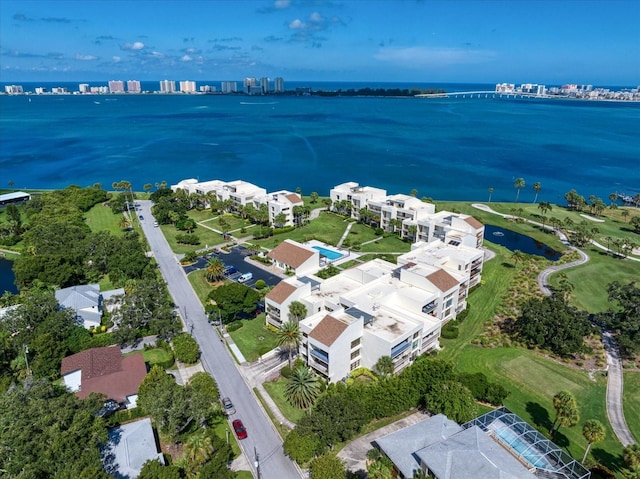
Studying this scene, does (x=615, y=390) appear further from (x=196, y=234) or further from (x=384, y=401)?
(x=196, y=234)

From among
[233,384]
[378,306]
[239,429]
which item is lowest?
[233,384]

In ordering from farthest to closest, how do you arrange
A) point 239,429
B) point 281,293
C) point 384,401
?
point 281,293 → point 384,401 → point 239,429

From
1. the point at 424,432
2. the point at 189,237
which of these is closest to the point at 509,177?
the point at 189,237

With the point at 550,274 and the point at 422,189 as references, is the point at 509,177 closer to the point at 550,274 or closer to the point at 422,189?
the point at 422,189

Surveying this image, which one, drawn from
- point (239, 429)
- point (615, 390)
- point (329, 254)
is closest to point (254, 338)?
point (239, 429)

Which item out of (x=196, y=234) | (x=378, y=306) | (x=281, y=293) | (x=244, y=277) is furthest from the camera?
(x=196, y=234)

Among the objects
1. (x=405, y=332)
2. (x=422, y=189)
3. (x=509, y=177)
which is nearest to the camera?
(x=405, y=332)

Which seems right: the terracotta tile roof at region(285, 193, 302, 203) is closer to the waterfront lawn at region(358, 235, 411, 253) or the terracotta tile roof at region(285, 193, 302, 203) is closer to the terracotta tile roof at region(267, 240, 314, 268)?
the waterfront lawn at region(358, 235, 411, 253)

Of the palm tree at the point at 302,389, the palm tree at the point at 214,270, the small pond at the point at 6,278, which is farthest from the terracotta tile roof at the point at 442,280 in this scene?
the small pond at the point at 6,278
